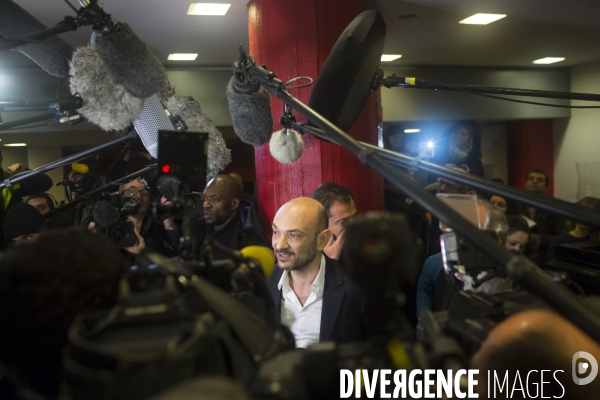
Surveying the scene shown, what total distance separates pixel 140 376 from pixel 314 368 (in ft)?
0.62

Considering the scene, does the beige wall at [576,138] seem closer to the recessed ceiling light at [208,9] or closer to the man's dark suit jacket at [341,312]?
the recessed ceiling light at [208,9]

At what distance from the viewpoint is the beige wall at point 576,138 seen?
252 inches

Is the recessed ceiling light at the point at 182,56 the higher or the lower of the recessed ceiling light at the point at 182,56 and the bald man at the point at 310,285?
the higher

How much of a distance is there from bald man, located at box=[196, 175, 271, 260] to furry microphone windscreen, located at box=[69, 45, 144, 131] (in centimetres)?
170

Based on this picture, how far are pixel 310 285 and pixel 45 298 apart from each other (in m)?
1.43

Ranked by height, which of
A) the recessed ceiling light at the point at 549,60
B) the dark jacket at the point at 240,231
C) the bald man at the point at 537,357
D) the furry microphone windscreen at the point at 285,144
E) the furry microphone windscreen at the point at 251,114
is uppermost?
the recessed ceiling light at the point at 549,60

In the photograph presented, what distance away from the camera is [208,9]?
3643 mm

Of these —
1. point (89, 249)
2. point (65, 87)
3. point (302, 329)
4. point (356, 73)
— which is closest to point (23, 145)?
point (65, 87)

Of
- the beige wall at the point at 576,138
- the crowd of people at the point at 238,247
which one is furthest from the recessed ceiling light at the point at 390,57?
the beige wall at the point at 576,138

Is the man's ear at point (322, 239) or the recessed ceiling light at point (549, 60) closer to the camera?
the man's ear at point (322, 239)

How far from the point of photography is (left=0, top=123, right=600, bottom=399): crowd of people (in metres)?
0.65

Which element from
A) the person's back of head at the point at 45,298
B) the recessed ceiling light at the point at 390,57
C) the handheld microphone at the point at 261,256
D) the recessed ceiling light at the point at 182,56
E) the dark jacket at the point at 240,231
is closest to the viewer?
the person's back of head at the point at 45,298

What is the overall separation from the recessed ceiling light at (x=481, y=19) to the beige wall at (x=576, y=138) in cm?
284

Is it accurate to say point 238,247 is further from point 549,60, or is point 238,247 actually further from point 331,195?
point 549,60
